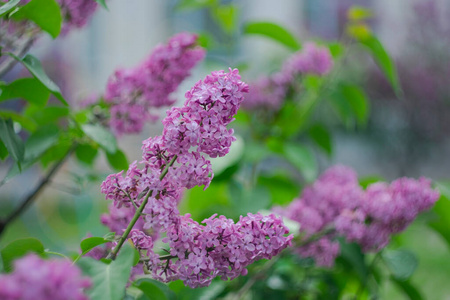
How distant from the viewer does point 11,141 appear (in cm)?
55

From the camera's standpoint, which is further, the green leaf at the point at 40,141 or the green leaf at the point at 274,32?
the green leaf at the point at 274,32

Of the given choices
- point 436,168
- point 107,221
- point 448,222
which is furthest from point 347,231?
point 436,168

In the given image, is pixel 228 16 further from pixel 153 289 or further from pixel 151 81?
pixel 153 289

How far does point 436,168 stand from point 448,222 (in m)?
6.48

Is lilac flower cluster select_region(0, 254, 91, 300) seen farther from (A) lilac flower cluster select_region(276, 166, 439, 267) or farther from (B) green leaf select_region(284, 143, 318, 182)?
(B) green leaf select_region(284, 143, 318, 182)

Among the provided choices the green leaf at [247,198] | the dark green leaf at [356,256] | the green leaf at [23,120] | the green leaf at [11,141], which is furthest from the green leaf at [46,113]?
the dark green leaf at [356,256]

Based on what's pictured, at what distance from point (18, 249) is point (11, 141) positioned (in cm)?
14

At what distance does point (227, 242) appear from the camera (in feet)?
1.47

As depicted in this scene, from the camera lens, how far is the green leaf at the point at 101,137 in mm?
616

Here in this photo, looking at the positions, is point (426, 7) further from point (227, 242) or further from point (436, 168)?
point (227, 242)

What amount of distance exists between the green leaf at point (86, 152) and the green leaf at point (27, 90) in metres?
0.12

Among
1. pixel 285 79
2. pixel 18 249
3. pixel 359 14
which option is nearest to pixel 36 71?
pixel 18 249

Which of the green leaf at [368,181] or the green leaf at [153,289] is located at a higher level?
the green leaf at [153,289]

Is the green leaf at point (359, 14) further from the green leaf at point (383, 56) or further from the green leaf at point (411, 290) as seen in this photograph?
the green leaf at point (411, 290)
